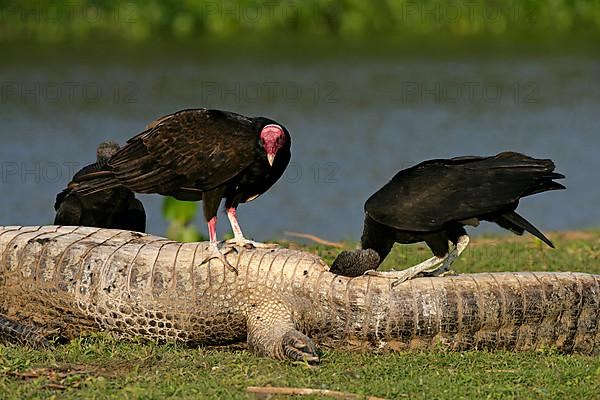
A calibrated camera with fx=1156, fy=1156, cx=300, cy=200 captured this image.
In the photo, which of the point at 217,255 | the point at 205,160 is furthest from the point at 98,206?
the point at 217,255

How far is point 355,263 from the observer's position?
6.66 m

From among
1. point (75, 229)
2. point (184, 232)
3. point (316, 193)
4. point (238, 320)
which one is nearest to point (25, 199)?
point (316, 193)

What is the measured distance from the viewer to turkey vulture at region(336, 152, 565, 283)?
21.3 feet

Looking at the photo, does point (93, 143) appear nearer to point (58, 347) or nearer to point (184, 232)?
point (184, 232)

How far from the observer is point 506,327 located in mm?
6441

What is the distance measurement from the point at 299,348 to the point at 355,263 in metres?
0.82

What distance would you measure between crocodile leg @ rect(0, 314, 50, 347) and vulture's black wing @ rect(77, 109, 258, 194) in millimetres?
988

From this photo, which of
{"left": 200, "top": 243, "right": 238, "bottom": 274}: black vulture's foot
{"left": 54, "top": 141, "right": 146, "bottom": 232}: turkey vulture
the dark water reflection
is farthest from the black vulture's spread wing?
the dark water reflection

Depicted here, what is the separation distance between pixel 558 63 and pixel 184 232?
37.8 ft

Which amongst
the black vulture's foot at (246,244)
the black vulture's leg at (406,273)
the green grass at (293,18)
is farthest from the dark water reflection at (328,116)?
the black vulture's leg at (406,273)

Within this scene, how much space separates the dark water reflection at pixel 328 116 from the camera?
14.2 metres

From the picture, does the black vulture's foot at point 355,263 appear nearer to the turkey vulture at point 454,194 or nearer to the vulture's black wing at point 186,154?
the turkey vulture at point 454,194

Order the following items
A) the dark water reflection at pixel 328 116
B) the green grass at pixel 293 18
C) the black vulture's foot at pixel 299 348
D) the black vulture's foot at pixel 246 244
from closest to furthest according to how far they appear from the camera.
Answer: the black vulture's foot at pixel 299 348 → the black vulture's foot at pixel 246 244 → the dark water reflection at pixel 328 116 → the green grass at pixel 293 18

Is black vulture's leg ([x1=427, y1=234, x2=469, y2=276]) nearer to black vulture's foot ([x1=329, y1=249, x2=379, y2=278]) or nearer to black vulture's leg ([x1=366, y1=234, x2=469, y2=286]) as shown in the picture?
black vulture's leg ([x1=366, y1=234, x2=469, y2=286])
